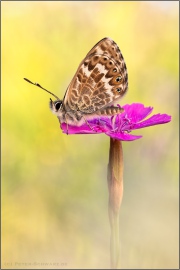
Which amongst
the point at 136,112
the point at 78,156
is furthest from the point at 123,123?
the point at 78,156

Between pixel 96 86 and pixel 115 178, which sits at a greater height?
pixel 96 86

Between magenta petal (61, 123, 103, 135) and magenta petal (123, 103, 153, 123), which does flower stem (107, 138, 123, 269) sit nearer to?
magenta petal (61, 123, 103, 135)

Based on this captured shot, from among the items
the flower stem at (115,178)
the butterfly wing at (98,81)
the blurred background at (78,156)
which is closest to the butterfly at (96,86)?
the butterfly wing at (98,81)

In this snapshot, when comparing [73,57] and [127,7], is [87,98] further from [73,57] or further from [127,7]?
[127,7]

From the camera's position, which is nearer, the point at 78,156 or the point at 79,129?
the point at 79,129

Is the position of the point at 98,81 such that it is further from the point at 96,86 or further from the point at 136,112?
the point at 136,112

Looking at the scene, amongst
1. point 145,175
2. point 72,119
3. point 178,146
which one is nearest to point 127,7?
point 178,146

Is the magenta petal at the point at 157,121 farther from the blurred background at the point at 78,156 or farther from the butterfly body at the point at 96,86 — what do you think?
the blurred background at the point at 78,156
